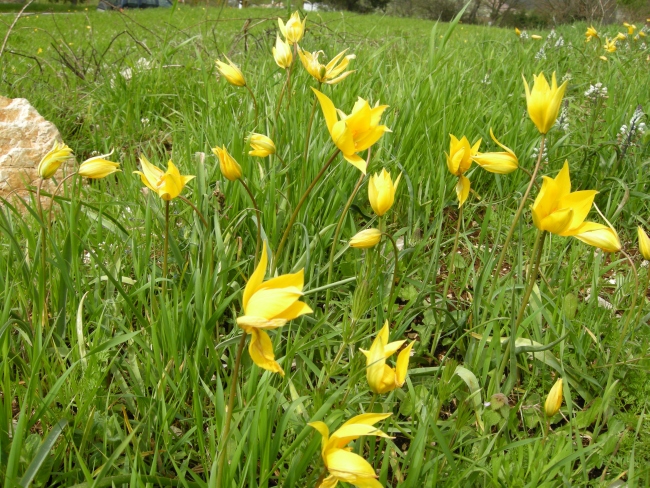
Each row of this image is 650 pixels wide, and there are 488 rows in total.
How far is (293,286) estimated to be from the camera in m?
0.75

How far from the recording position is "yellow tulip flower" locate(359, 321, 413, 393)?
2.93 feet

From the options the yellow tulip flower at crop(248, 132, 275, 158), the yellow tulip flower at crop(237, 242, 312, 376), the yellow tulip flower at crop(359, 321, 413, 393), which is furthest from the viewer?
the yellow tulip flower at crop(248, 132, 275, 158)

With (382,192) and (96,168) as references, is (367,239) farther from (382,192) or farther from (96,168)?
(96,168)

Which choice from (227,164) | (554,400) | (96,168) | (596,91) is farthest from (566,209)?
(596,91)

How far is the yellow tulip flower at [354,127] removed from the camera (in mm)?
1113

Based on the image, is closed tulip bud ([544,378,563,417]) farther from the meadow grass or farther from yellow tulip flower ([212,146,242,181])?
yellow tulip flower ([212,146,242,181])

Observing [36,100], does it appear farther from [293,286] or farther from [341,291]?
[293,286]

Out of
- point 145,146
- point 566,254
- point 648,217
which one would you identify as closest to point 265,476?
point 566,254

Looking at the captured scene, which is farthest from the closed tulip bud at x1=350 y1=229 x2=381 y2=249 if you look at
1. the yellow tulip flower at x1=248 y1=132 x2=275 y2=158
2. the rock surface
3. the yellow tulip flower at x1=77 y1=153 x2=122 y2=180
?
the rock surface

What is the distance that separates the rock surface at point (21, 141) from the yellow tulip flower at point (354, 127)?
157 cm

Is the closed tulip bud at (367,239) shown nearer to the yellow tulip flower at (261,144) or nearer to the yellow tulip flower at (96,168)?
the yellow tulip flower at (261,144)

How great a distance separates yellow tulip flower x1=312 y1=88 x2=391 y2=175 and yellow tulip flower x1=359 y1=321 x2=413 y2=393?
0.37 m

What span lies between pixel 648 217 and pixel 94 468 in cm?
214

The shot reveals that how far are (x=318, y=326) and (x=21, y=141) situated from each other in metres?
1.96
